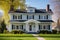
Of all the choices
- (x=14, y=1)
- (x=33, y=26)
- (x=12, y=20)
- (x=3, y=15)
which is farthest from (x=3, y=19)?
A: (x=33, y=26)

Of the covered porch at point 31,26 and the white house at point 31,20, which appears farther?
the white house at point 31,20

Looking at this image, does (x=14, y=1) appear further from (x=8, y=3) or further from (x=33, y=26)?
(x=33, y=26)

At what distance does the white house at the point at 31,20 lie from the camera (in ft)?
44.5

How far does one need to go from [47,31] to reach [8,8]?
2.59m

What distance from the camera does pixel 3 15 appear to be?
11.2m

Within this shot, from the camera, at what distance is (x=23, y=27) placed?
537 inches

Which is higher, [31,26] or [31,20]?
[31,20]

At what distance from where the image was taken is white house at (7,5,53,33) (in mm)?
13562

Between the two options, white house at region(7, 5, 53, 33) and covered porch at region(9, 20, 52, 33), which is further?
white house at region(7, 5, 53, 33)

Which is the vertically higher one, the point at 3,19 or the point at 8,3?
the point at 8,3

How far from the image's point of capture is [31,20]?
1416 centimetres

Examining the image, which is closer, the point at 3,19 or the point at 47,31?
the point at 3,19

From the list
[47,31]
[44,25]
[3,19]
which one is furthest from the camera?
[44,25]

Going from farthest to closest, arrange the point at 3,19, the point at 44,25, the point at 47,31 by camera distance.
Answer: the point at 44,25 < the point at 47,31 < the point at 3,19
